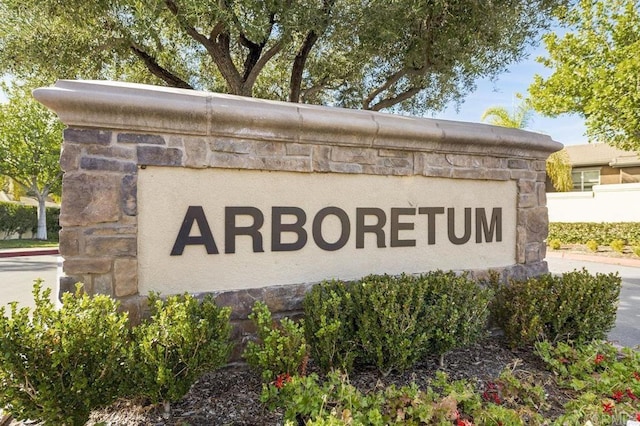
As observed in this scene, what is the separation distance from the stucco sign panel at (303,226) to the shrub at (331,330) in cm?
62

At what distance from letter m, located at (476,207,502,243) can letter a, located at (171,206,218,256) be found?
3.17 metres

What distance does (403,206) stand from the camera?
440cm

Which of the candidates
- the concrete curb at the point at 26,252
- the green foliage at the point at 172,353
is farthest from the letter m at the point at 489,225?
the concrete curb at the point at 26,252

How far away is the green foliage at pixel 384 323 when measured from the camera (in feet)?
10.5

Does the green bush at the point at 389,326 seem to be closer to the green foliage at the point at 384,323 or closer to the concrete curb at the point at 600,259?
the green foliage at the point at 384,323

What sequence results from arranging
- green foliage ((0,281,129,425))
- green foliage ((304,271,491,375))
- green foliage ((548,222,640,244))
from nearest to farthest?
1. green foliage ((0,281,129,425))
2. green foliage ((304,271,491,375))
3. green foliage ((548,222,640,244))

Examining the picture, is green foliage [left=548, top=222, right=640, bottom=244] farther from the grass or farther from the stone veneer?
the grass

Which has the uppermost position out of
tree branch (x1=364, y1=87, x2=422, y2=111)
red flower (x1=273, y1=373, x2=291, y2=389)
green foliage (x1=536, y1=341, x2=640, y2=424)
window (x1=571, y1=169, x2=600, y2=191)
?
tree branch (x1=364, y1=87, x2=422, y2=111)

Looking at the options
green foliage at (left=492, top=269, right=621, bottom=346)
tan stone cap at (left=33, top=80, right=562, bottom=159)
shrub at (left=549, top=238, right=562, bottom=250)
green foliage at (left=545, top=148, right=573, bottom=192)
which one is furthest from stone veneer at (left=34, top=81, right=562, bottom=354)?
green foliage at (left=545, top=148, right=573, bottom=192)

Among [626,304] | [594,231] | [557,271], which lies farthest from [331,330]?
[594,231]

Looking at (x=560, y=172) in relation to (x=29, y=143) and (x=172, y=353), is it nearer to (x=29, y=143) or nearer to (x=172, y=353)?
(x=172, y=353)

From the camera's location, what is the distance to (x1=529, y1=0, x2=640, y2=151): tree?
41.4 feet

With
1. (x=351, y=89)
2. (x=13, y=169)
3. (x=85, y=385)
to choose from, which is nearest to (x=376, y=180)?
(x=85, y=385)

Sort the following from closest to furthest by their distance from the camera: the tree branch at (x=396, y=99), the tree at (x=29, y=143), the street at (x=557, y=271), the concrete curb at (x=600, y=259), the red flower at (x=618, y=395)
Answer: the red flower at (x=618, y=395)
the street at (x=557, y=271)
the tree branch at (x=396, y=99)
the concrete curb at (x=600, y=259)
the tree at (x=29, y=143)
